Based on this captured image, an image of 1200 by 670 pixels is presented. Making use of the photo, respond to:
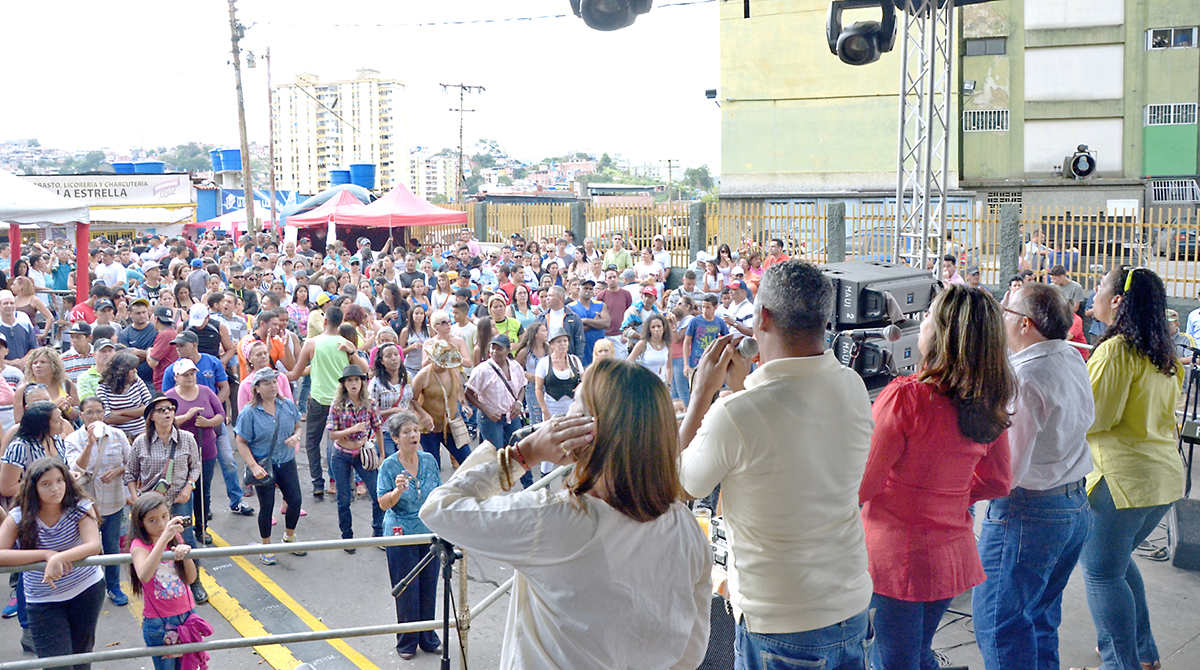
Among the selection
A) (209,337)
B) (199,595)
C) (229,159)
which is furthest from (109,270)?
(229,159)

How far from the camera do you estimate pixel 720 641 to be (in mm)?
4141

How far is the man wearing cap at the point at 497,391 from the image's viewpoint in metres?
8.01

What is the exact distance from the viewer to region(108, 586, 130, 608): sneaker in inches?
248

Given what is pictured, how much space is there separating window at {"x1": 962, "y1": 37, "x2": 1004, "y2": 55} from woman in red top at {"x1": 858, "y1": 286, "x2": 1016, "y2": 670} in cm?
3320

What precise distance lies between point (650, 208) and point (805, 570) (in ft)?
62.7

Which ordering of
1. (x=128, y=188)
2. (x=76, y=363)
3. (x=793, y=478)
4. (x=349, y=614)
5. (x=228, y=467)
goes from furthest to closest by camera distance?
(x=128, y=188), (x=76, y=363), (x=228, y=467), (x=349, y=614), (x=793, y=478)

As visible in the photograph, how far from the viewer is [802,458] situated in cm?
239

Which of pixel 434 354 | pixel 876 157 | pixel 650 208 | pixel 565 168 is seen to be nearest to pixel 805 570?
pixel 434 354

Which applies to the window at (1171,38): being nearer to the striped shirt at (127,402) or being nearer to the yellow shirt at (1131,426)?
the yellow shirt at (1131,426)

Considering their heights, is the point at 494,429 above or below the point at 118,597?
above

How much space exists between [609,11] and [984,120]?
2935 centimetres

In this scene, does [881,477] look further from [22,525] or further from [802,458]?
[22,525]

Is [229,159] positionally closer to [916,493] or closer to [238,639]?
[238,639]

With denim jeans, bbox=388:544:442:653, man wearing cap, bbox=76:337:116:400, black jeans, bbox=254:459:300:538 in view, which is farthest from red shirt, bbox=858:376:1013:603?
man wearing cap, bbox=76:337:116:400
